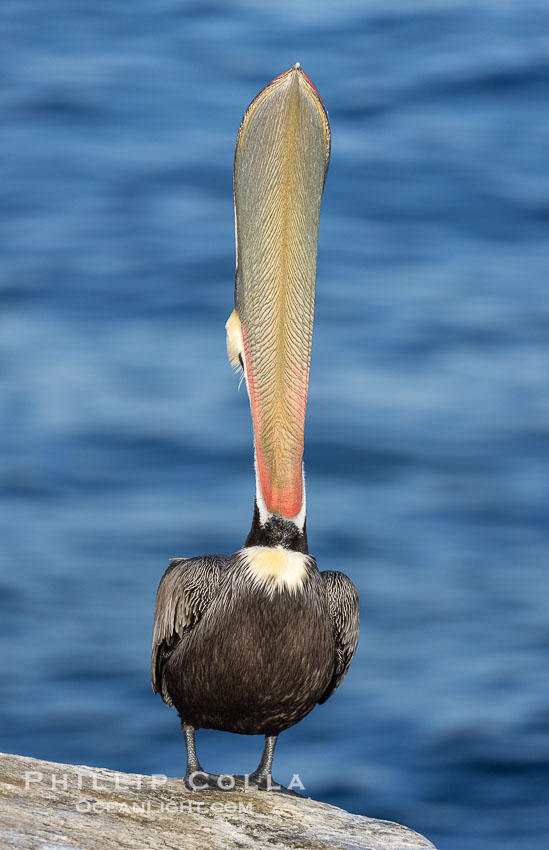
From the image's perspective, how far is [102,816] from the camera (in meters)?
4.27

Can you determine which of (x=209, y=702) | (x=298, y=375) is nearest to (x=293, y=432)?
(x=298, y=375)

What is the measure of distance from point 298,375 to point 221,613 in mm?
1056

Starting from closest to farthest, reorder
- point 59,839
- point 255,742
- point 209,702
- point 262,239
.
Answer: point 59,839 < point 262,239 < point 209,702 < point 255,742

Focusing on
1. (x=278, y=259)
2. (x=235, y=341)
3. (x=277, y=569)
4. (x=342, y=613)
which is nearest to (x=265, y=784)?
(x=342, y=613)

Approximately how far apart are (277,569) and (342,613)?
0.53 metres

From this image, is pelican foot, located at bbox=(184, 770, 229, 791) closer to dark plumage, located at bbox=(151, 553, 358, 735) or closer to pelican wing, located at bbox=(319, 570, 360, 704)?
dark plumage, located at bbox=(151, 553, 358, 735)

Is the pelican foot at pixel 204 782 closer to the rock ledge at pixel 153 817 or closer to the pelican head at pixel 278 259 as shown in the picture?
the rock ledge at pixel 153 817

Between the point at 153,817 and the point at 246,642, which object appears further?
the point at 246,642

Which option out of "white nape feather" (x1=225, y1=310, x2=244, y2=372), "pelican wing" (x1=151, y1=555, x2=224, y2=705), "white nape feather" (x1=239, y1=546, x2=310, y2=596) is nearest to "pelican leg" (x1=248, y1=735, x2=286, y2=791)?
"pelican wing" (x1=151, y1=555, x2=224, y2=705)

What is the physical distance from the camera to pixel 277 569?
4.75 meters

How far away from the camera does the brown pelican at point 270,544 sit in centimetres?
421

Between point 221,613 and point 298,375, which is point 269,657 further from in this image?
point 298,375

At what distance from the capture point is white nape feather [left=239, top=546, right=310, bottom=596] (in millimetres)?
4738

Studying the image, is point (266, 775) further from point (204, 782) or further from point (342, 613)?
point (342, 613)
